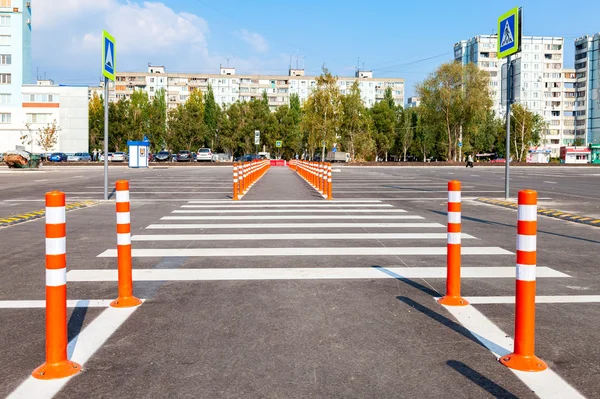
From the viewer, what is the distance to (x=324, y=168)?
18484 millimetres

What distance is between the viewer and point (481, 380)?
3742 millimetres

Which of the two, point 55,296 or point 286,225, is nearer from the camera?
point 55,296

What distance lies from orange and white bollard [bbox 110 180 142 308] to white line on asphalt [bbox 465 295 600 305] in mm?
3259

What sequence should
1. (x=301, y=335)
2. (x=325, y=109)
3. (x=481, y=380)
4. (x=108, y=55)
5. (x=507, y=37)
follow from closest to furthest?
(x=481, y=380) < (x=301, y=335) < (x=108, y=55) < (x=507, y=37) < (x=325, y=109)

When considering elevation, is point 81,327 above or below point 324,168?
below

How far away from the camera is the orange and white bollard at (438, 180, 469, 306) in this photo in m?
5.51

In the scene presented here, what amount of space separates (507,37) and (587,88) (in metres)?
128

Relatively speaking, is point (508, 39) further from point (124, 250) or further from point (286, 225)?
point (124, 250)

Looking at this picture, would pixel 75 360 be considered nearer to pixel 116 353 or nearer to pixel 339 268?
pixel 116 353

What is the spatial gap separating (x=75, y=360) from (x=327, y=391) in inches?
70.8

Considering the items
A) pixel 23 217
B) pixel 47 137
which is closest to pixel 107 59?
pixel 23 217

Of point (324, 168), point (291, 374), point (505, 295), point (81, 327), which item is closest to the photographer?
point (291, 374)

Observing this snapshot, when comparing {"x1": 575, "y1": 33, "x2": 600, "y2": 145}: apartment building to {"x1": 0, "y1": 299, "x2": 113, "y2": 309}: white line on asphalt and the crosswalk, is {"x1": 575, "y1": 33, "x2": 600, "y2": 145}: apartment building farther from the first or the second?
{"x1": 0, "y1": 299, "x2": 113, "y2": 309}: white line on asphalt

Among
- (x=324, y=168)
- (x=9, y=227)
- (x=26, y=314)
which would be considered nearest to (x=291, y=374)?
(x=26, y=314)
